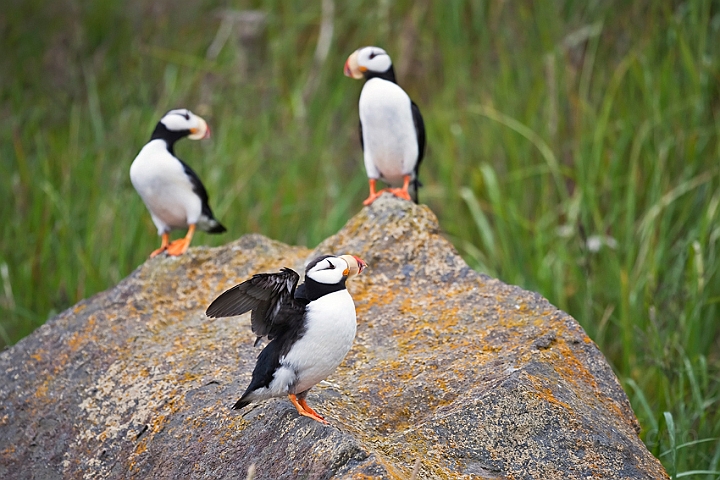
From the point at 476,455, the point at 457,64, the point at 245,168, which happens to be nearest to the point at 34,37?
the point at 245,168

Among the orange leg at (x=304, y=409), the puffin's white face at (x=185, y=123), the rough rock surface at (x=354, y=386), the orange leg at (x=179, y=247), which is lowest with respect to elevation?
the rough rock surface at (x=354, y=386)

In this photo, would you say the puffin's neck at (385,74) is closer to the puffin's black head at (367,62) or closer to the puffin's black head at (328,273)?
the puffin's black head at (367,62)

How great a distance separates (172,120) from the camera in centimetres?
397

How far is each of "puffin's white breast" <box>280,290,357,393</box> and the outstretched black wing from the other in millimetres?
80

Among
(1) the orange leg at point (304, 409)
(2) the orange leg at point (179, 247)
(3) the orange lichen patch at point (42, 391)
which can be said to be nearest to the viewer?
(1) the orange leg at point (304, 409)

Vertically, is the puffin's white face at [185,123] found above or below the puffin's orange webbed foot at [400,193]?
above

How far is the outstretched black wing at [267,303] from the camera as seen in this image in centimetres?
249

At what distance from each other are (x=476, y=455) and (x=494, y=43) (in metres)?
4.96

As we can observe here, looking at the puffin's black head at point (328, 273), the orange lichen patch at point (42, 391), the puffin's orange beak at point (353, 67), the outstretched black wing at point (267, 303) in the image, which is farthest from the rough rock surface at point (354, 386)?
the puffin's orange beak at point (353, 67)

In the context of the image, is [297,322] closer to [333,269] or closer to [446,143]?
[333,269]

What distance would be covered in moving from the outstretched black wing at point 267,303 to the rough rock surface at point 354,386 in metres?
0.26

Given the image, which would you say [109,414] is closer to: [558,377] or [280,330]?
[280,330]

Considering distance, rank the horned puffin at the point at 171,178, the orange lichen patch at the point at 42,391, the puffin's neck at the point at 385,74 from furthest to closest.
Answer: the puffin's neck at the point at 385,74
the horned puffin at the point at 171,178
the orange lichen patch at the point at 42,391

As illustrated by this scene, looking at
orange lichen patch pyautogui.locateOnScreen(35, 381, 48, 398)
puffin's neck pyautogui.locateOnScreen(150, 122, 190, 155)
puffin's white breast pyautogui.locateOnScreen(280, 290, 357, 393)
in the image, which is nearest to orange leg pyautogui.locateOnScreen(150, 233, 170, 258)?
puffin's neck pyautogui.locateOnScreen(150, 122, 190, 155)
